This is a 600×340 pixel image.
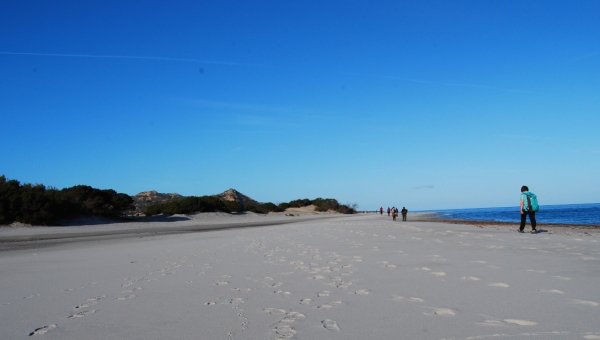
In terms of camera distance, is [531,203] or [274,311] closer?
[274,311]

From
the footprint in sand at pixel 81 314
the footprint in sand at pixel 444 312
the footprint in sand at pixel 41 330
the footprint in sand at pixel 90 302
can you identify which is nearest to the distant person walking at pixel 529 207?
the footprint in sand at pixel 444 312

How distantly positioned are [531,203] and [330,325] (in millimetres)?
11396

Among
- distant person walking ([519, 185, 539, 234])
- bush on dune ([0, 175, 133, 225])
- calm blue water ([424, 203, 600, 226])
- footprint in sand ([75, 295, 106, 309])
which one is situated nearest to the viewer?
footprint in sand ([75, 295, 106, 309])

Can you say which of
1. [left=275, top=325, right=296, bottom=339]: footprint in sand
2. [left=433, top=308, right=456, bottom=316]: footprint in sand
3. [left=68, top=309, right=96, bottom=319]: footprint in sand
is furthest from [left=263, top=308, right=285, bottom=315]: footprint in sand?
[left=68, top=309, right=96, bottom=319]: footprint in sand

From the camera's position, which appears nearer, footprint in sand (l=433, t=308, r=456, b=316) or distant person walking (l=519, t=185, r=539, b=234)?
footprint in sand (l=433, t=308, r=456, b=316)

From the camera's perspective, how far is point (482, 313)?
3.49m

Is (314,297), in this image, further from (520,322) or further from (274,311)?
(520,322)

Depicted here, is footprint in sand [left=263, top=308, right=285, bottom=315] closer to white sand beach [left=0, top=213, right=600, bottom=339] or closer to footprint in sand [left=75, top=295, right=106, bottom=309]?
white sand beach [left=0, top=213, right=600, bottom=339]

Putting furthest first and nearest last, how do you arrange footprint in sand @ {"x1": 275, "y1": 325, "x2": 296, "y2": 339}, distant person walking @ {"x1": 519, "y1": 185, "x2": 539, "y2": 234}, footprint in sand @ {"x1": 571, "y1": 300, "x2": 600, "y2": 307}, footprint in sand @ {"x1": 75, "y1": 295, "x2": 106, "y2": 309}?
1. distant person walking @ {"x1": 519, "y1": 185, "x2": 539, "y2": 234}
2. footprint in sand @ {"x1": 75, "y1": 295, "x2": 106, "y2": 309}
3. footprint in sand @ {"x1": 571, "y1": 300, "x2": 600, "y2": 307}
4. footprint in sand @ {"x1": 275, "y1": 325, "x2": 296, "y2": 339}

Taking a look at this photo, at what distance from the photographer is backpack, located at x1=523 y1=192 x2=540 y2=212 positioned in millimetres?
12391

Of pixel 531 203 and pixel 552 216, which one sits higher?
pixel 531 203

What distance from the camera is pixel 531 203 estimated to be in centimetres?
1245

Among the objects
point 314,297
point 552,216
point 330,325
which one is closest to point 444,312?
point 330,325

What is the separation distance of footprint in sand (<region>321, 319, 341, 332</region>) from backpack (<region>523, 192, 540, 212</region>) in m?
11.2
